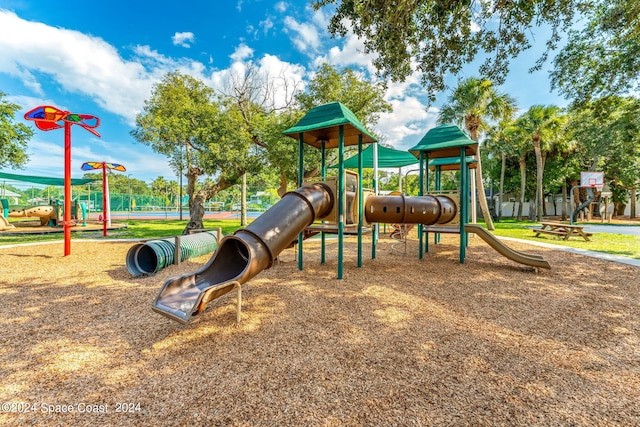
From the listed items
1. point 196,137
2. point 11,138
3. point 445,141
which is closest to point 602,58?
point 445,141

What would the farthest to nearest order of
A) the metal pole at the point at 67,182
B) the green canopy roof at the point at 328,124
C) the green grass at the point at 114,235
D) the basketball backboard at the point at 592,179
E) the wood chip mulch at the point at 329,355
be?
the basketball backboard at the point at 592,179
the green grass at the point at 114,235
the metal pole at the point at 67,182
the green canopy roof at the point at 328,124
the wood chip mulch at the point at 329,355

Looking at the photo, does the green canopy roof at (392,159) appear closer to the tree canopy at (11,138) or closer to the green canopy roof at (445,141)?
the green canopy roof at (445,141)

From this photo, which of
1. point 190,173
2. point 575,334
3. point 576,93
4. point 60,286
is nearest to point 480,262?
point 575,334

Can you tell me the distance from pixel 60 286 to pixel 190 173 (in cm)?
861

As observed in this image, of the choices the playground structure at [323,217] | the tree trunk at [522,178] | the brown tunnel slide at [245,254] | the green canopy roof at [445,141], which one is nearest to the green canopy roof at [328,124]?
the playground structure at [323,217]

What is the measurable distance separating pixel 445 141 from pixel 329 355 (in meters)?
7.29

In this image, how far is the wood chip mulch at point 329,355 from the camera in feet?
7.13

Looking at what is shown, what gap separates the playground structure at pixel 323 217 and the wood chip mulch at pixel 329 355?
0.50m

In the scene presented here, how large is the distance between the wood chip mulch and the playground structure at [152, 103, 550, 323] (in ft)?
1.65

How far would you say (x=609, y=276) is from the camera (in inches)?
243

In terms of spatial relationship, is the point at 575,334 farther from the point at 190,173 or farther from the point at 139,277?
the point at 190,173

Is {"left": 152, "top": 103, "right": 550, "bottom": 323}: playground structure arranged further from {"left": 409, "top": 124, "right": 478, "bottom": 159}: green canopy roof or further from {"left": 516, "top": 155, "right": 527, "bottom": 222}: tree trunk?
{"left": 516, "top": 155, "right": 527, "bottom": 222}: tree trunk

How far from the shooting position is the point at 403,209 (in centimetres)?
726

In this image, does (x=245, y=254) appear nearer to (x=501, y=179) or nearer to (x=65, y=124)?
(x=65, y=124)
